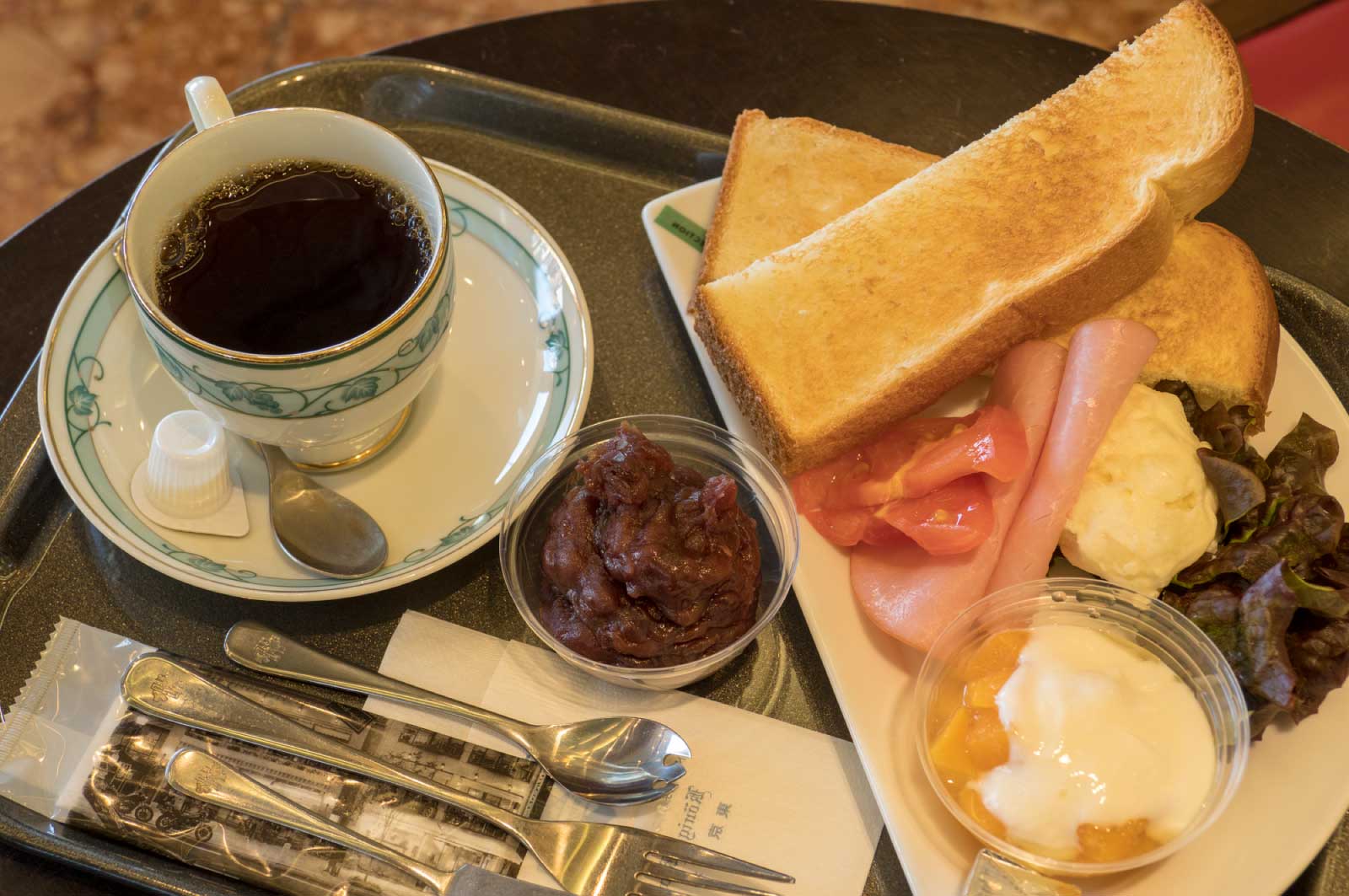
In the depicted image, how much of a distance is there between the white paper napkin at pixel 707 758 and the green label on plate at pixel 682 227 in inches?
30.7

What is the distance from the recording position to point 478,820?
1459 mm

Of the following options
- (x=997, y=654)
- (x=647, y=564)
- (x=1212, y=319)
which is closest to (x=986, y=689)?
(x=997, y=654)

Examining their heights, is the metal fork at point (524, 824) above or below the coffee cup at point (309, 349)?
below

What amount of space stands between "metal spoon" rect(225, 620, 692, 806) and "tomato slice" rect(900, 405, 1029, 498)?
1.74 ft

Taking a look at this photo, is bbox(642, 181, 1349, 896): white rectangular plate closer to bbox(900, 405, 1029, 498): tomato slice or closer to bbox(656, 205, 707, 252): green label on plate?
bbox(900, 405, 1029, 498): tomato slice

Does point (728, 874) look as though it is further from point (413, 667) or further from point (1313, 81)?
point (1313, 81)

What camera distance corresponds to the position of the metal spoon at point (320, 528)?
1519 millimetres

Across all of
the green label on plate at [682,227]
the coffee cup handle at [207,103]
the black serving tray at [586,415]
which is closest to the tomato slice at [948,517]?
the black serving tray at [586,415]

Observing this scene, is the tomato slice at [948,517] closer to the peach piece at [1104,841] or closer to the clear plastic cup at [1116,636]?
the clear plastic cup at [1116,636]

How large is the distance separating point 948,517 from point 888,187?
704mm

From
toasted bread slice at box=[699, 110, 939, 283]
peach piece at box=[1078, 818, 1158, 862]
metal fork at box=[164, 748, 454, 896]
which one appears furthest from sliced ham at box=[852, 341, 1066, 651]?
metal fork at box=[164, 748, 454, 896]

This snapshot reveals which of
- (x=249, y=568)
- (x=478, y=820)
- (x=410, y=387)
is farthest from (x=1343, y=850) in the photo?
(x=249, y=568)

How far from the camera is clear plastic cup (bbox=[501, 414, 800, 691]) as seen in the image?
57.6 inches

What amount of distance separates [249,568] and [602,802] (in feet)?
2.00
